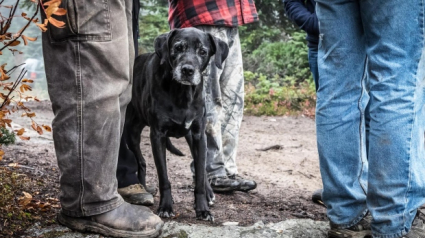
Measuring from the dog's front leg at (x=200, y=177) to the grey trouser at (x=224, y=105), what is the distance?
0.59 m

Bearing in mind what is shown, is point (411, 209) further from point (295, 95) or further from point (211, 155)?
point (295, 95)

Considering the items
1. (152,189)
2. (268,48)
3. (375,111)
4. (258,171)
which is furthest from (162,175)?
(268,48)

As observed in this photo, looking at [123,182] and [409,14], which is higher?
[409,14]

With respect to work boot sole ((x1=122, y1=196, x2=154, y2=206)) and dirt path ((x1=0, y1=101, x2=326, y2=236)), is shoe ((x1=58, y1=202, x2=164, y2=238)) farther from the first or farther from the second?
work boot sole ((x1=122, y1=196, x2=154, y2=206))

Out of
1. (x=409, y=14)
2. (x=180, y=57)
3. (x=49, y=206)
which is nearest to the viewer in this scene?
(x=409, y=14)

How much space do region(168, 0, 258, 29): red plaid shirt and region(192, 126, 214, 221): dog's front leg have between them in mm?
1032

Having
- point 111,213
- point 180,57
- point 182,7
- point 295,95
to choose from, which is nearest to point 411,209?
point 111,213

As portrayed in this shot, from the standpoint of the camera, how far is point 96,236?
2793 millimetres

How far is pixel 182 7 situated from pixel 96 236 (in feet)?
7.71

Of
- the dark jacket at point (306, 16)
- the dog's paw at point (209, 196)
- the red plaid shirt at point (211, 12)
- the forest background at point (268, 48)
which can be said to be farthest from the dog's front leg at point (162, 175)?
the forest background at point (268, 48)

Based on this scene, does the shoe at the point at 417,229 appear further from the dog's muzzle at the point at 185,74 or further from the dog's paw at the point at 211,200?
the dog's muzzle at the point at 185,74

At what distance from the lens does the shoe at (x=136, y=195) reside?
3842 millimetres

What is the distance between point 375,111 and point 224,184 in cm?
198

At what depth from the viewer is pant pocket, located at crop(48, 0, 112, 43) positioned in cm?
262
